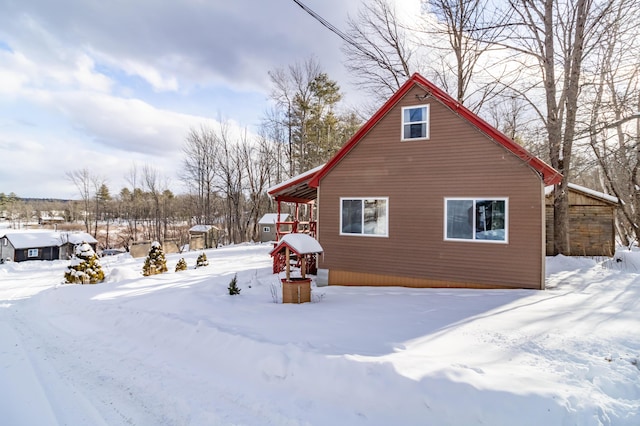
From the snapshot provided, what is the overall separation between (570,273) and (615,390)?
7488 millimetres

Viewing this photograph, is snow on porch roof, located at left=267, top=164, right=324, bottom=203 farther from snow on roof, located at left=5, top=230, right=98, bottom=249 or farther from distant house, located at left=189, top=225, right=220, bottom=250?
snow on roof, located at left=5, top=230, right=98, bottom=249

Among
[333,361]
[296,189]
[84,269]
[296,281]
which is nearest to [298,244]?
[296,281]

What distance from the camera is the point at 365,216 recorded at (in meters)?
9.12

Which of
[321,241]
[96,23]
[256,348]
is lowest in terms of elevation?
[256,348]

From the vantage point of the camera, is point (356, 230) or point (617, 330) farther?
point (356, 230)

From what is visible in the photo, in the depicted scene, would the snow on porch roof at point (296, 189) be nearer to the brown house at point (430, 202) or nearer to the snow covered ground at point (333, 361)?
the brown house at point (430, 202)

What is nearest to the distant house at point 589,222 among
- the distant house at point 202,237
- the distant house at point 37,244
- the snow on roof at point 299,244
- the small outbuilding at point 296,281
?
the snow on roof at point 299,244

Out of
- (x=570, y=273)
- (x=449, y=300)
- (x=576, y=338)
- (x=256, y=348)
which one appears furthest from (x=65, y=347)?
(x=570, y=273)

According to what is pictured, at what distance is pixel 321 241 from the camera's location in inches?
379

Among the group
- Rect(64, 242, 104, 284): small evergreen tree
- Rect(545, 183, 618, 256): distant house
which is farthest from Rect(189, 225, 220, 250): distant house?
Rect(545, 183, 618, 256): distant house

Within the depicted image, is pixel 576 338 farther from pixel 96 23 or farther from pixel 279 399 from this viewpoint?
pixel 96 23

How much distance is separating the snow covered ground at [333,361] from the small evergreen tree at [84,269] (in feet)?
15.1

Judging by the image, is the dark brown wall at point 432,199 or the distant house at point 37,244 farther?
the distant house at point 37,244

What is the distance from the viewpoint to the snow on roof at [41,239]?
31422mm
